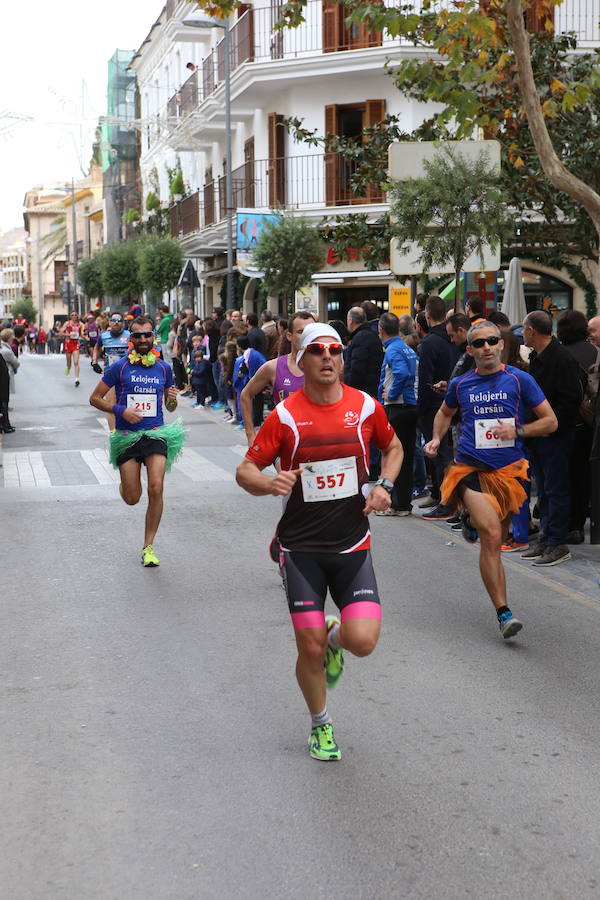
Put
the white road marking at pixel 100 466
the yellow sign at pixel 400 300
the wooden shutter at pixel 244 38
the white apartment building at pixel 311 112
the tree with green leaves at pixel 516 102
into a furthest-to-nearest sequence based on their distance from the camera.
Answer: the wooden shutter at pixel 244 38
the white apartment building at pixel 311 112
the yellow sign at pixel 400 300
the white road marking at pixel 100 466
the tree with green leaves at pixel 516 102

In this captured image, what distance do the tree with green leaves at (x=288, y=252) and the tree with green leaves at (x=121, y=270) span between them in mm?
28345

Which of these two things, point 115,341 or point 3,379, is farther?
point 115,341

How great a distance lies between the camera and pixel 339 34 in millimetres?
29625

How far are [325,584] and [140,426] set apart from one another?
15.3ft

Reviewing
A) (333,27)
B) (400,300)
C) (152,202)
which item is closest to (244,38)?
(333,27)

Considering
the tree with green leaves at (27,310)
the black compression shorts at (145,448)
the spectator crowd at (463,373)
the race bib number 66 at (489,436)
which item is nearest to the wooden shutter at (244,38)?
the spectator crowd at (463,373)

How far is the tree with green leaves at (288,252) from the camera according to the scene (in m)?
24.8

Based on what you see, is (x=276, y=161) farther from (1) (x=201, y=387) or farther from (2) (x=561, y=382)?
(2) (x=561, y=382)

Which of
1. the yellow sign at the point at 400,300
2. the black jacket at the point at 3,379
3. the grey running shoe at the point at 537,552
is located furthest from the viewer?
the black jacket at the point at 3,379

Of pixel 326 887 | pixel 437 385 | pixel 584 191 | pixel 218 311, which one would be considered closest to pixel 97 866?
pixel 326 887

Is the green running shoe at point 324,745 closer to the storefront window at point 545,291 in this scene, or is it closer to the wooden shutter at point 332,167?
the storefront window at point 545,291

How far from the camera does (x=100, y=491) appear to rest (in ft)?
46.0

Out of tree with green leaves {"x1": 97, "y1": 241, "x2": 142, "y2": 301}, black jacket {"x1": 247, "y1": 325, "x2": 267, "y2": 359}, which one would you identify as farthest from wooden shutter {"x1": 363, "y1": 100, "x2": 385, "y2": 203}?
tree with green leaves {"x1": 97, "y1": 241, "x2": 142, "y2": 301}

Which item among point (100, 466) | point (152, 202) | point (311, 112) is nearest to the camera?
point (100, 466)
